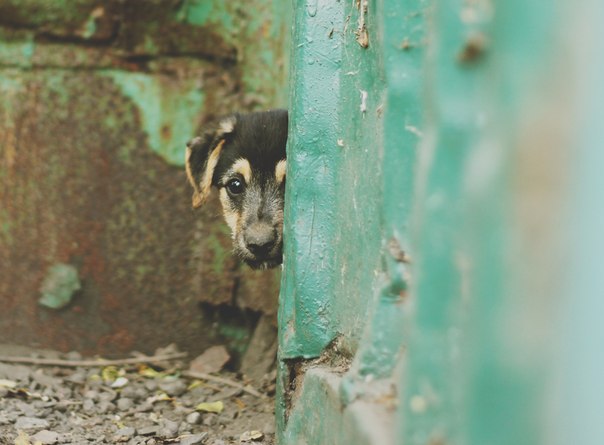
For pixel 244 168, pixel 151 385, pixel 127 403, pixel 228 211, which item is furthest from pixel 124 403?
pixel 244 168

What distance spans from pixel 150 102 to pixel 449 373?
12.2ft

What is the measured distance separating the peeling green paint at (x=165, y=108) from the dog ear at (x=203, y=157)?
0.30 metres

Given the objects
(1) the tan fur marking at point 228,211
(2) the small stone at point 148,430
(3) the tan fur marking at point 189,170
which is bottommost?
(2) the small stone at point 148,430

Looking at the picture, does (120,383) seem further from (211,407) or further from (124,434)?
(124,434)

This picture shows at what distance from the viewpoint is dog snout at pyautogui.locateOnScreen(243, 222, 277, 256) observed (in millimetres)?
4207

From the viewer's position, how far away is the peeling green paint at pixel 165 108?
476 centimetres

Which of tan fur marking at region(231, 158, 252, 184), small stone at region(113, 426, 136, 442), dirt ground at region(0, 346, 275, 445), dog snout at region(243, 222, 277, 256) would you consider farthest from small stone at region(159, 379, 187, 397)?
tan fur marking at region(231, 158, 252, 184)

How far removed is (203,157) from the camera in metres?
4.60

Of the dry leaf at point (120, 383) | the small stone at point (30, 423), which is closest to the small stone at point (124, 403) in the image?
the dry leaf at point (120, 383)

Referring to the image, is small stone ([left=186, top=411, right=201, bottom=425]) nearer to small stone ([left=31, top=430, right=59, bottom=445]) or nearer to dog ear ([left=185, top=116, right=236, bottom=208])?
small stone ([left=31, top=430, right=59, bottom=445])

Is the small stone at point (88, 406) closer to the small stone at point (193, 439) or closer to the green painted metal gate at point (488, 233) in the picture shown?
the small stone at point (193, 439)

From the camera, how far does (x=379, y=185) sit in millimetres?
2219

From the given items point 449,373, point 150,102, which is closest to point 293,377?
point 449,373

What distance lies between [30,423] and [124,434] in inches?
15.2
